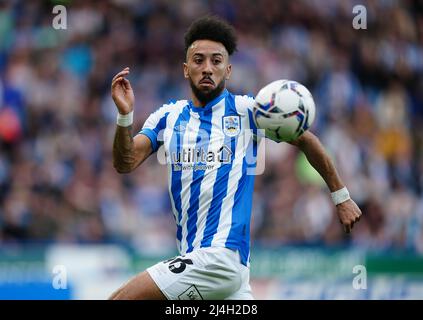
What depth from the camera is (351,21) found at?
18.2 m

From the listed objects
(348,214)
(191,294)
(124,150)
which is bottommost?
(191,294)

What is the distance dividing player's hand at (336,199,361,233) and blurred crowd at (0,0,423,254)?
6.07 m

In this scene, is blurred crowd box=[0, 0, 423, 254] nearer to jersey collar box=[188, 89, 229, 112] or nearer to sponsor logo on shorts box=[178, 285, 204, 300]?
jersey collar box=[188, 89, 229, 112]

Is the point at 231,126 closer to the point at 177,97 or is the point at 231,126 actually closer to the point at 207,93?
the point at 207,93

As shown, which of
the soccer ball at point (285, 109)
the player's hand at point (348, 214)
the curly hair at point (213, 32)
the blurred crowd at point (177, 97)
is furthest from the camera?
the blurred crowd at point (177, 97)

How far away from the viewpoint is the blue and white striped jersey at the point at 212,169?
275 inches

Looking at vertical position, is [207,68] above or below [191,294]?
above

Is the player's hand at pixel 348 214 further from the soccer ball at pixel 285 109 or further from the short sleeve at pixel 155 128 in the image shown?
the short sleeve at pixel 155 128

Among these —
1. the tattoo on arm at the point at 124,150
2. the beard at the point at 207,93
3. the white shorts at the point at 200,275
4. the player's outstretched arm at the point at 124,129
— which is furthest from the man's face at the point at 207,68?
the white shorts at the point at 200,275

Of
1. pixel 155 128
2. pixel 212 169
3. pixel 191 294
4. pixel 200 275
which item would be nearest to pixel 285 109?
pixel 212 169

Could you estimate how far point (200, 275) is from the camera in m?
6.86

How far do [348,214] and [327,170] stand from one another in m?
0.37

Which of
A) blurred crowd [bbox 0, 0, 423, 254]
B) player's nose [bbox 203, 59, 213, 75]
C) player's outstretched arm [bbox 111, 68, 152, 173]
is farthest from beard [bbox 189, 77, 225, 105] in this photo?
blurred crowd [bbox 0, 0, 423, 254]
